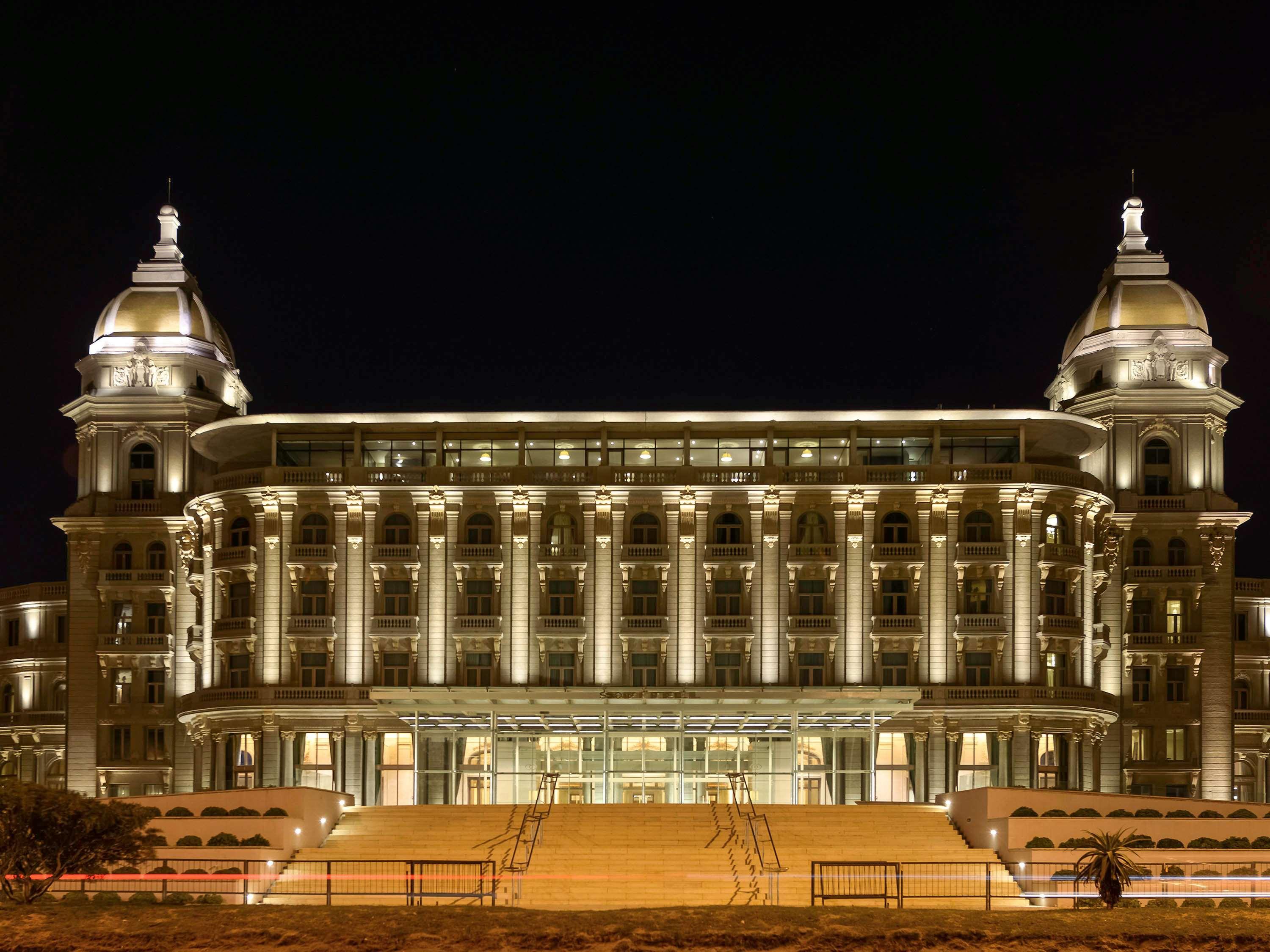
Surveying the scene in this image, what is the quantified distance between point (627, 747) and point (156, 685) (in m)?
27.1

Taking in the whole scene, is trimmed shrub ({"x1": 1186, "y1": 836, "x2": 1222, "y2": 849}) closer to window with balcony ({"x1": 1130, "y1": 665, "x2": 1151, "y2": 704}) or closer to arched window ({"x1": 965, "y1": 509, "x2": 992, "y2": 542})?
arched window ({"x1": 965, "y1": 509, "x2": 992, "y2": 542})

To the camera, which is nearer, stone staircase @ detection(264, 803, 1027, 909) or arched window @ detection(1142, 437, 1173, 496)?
stone staircase @ detection(264, 803, 1027, 909)

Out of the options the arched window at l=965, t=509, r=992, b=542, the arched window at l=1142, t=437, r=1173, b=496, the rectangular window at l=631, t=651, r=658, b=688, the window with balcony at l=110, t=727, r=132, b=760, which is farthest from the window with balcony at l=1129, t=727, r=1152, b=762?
the window with balcony at l=110, t=727, r=132, b=760

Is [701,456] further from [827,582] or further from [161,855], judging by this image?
[161,855]

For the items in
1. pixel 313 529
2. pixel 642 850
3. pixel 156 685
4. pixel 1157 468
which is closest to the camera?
pixel 642 850

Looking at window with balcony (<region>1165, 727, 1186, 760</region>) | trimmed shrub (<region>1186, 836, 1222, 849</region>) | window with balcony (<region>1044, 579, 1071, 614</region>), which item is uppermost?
window with balcony (<region>1044, 579, 1071, 614</region>)

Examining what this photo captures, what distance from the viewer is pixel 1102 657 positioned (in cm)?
9725

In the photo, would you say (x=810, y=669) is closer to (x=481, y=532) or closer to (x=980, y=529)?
(x=980, y=529)

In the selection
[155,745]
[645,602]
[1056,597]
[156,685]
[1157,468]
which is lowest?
[155,745]

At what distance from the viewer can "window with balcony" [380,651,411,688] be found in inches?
3504

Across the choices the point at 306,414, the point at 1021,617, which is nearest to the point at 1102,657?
the point at 1021,617

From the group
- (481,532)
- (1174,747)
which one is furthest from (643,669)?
(1174,747)

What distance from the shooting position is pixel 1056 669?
90062 millimetres

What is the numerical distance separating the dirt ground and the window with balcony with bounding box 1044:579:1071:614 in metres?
47.1
